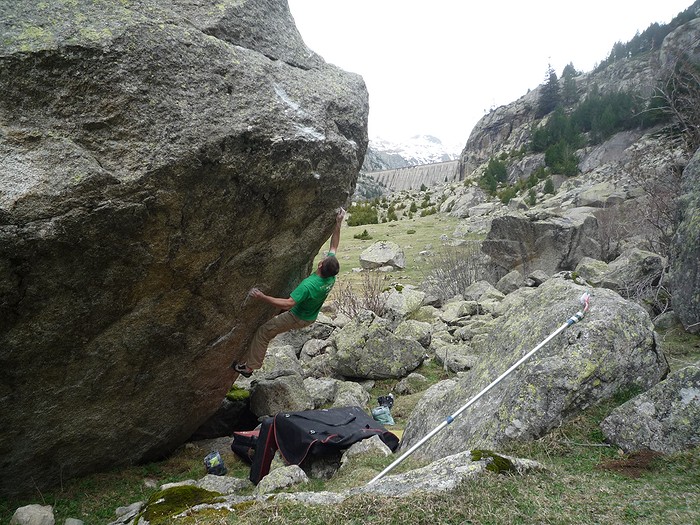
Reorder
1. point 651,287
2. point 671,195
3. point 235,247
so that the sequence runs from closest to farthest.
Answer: point 235,247, point 651,287, point 671,195

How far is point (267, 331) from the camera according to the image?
24.1 ft

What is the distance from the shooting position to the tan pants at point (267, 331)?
23.7 ft

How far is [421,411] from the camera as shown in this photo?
6781 millimetres

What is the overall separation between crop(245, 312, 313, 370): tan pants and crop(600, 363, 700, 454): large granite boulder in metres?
4.21

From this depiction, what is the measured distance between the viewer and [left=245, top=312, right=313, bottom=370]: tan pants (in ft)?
23.7

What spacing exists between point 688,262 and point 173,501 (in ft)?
30.9

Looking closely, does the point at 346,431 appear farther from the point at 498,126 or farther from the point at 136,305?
the point at 498,126

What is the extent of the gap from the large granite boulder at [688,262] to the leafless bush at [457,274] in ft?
32.6

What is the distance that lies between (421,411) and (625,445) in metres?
2.73

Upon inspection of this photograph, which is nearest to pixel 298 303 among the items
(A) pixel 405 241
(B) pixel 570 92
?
(A) pixel 405 241

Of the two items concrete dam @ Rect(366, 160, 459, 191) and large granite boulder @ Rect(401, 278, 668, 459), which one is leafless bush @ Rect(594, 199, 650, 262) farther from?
concrete dam @ Rect(366, 160, 459, 191)

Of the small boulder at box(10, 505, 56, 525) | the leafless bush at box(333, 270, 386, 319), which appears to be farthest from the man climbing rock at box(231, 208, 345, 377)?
the leafless bush at box(333, 270, 386, 319)

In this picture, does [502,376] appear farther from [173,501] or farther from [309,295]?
[173,501]

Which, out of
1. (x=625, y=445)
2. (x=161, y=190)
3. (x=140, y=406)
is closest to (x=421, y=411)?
(x=625, y=445)
